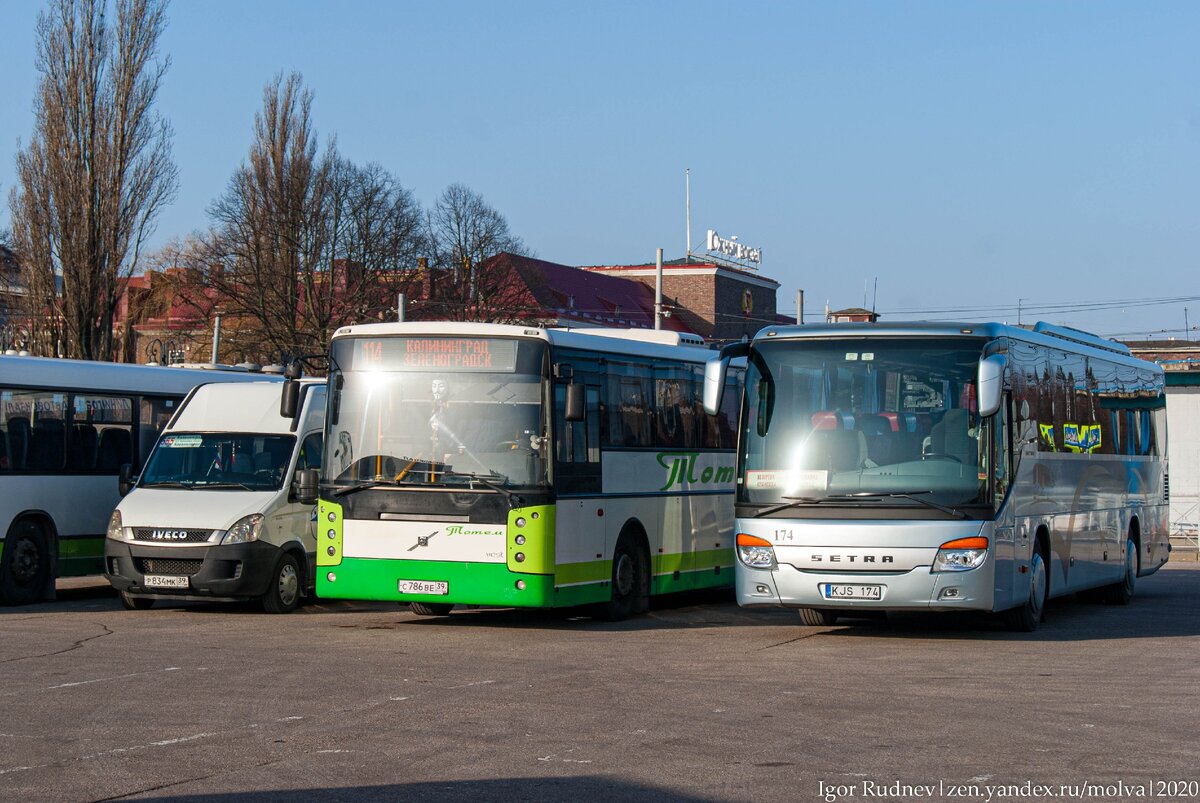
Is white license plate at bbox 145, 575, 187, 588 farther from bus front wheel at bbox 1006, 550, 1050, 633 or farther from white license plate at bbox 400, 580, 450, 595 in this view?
bus front wheel at bbox 1006, 550, 1050, 633

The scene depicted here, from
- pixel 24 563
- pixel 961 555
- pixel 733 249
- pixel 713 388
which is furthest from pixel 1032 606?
pixel 733 249

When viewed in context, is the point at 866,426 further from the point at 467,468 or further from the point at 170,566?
the point at 170,566

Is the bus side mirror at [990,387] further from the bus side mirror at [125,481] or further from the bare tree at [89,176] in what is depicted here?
the bare tree at [89,176]

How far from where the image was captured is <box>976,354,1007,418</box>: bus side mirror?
1466 cm

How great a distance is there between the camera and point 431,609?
18.8 metres

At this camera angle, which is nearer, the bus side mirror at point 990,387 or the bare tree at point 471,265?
the bus side mirror at point 990,387

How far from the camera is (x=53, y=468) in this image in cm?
1998

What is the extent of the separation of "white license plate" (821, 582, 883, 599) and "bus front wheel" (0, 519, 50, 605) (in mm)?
9785

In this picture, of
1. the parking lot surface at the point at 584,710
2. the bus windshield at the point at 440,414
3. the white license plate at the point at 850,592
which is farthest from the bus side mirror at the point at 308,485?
the white license plate at the point at 850,592

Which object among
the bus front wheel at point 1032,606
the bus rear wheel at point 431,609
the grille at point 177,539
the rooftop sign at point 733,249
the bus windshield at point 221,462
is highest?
the rooftop sign at point 733,249

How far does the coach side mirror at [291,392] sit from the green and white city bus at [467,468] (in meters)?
0.62

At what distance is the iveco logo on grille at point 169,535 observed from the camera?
18172 mm

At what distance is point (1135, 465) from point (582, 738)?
1406 cm

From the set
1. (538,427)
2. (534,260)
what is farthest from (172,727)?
(534,260)
